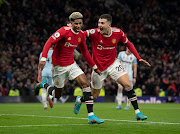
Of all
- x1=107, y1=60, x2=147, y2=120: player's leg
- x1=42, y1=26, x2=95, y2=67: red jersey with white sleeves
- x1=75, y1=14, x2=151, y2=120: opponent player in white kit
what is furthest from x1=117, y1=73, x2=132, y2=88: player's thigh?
x1=42, y1=26, x2=95, y2=67: red jersey with white sleeves

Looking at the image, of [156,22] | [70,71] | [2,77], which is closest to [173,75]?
[156,22]

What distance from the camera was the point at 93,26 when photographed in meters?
26.5

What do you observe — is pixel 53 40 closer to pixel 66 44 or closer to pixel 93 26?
pixel 66 44

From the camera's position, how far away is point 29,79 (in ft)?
70.8

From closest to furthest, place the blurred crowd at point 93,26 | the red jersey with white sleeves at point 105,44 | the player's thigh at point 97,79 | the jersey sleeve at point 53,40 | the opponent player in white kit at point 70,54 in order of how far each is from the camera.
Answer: the jersey sleeve at point 53,40 → the opponent player in white kit at point 70,54 → the red jersey with white sleeves at point 105,44 → the player's thigh at point 97,79 → the blurred crowd at point 93,26

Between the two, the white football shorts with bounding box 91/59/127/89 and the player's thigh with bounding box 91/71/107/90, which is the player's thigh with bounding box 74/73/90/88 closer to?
the white football shorts with bounding box 91/59/127/89

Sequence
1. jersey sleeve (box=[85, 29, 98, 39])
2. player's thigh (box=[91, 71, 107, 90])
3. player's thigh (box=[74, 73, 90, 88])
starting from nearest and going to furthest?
player's thigh (box=[74, 73, 90, 88])
jersey sleeve (box=[85, 29, 98, 39])
player's thigh (box=[91, 71, 107, 90])

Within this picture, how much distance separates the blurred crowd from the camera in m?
22.2

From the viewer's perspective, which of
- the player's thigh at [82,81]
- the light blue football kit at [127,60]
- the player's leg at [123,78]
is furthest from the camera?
the light blue football kit at [127,60]

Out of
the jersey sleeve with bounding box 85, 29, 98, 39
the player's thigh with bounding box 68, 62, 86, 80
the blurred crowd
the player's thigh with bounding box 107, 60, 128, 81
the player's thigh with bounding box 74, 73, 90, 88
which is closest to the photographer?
the player's thigh with bounding box 74, 73, 90, 88

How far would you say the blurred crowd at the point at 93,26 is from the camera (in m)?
22.2

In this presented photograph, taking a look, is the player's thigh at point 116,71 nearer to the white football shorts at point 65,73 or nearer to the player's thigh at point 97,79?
the player's thigh at point 97,79

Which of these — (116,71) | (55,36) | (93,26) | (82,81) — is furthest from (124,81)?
(93,26)

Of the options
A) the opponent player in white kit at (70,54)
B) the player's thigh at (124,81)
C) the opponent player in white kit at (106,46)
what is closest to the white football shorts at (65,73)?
the opponent player in white kit at (70,54)
